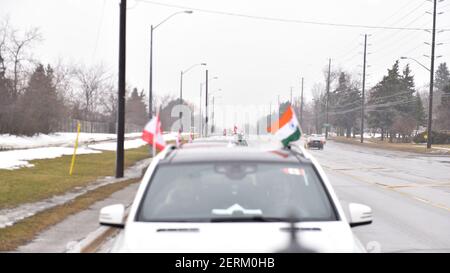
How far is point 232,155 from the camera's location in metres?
4.86

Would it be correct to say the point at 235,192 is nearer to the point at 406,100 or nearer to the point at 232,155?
the point at 232,155

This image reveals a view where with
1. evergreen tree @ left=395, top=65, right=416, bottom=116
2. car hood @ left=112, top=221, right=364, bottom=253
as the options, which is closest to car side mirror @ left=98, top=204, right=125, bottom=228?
car hood @ left=112, top=221, right=364, bottom=253

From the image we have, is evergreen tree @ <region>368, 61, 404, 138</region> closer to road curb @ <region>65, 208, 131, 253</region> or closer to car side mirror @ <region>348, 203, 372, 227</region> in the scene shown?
road curb @ <region>65, 208, 131, 253</region>

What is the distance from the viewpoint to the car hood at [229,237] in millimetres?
3826

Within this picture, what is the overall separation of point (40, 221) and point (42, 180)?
8224 millimetres

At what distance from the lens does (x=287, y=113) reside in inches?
294

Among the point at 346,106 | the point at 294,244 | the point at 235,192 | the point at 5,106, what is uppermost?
the point at 346,106

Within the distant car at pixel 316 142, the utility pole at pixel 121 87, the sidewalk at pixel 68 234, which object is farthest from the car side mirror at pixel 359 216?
the distant car at pixel 316 142

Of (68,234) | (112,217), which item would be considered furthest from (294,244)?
(68,234)

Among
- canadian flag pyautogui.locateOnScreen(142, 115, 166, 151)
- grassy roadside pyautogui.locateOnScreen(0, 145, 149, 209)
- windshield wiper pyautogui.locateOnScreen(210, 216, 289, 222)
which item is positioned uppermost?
canadian flag pyautogui.locateOnScreen(142, 115, 166, 151)

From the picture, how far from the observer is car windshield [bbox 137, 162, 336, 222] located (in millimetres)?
4391

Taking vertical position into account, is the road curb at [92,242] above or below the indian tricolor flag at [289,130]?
below

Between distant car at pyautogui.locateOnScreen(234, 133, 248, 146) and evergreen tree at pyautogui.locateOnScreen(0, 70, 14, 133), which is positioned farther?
evergreen tree at pyautogui.locateOnScreen(0, 70, 14, 133)

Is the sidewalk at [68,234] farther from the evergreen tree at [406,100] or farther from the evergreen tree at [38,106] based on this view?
the evergreen tree at [406,100]
